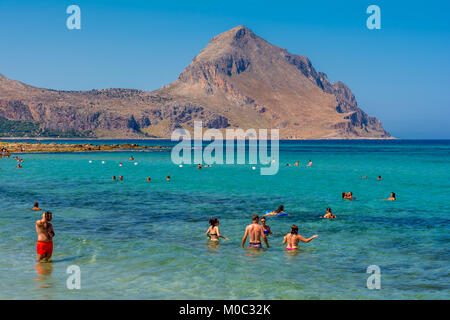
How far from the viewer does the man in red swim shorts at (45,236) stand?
19.6 meters

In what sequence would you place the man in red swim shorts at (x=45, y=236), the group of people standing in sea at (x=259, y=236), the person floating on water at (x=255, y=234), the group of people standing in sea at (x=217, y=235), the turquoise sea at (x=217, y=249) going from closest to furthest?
the turquoise sea at (x=217, y=249) < the man in red swim shorts at (x=45, y=236) < the group of people standing in sea at (x=217, y=235) < the group of people standing in sea at (x=259, y=236) < the person floating on water at (x=255, y=234)

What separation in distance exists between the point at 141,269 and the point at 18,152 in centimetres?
13159

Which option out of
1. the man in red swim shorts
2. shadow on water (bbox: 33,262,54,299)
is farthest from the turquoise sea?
the man in red swim shorts

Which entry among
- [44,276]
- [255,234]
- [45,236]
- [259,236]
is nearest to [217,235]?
[255,234]

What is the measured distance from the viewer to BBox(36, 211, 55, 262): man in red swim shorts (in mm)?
19609

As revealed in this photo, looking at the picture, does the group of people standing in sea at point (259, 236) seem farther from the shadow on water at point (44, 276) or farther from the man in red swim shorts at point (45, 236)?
the shadow on water at point (44, 276)

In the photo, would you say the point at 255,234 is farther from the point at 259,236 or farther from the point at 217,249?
the point at 217,249

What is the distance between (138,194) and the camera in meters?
48.0

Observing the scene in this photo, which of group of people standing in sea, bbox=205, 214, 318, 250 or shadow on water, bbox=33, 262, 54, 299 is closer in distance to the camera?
shadow on water, bbox=33, 262, 54, 299

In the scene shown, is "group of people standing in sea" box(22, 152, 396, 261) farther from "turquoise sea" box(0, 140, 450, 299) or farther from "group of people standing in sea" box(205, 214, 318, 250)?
"turquoise sea" box(0, 140, 450, 299)

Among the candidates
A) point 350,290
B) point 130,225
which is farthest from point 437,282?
point 130,225

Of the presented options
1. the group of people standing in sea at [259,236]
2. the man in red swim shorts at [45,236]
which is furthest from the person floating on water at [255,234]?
the man in red swim shorts at [45,236]

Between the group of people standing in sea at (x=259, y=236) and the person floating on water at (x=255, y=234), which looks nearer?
the group of people standing in sea at (x=259, y=236)

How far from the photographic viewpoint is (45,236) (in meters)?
20.0
